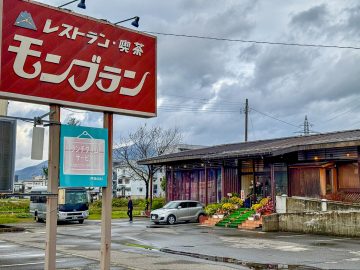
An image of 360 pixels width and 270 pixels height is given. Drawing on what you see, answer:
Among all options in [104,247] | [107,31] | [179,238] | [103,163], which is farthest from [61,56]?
[179,238]

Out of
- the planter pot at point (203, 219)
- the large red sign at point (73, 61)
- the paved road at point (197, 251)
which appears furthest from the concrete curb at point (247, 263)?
the planter pot at point (203, 219)

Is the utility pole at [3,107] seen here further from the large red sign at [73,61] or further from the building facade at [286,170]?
the building facade at [286,170]

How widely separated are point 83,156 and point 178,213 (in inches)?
892

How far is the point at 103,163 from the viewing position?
9141 millimetres

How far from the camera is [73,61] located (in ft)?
28.5

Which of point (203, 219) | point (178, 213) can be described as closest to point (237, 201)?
point (203, 219)

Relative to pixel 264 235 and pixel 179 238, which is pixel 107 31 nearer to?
pixel 179 238

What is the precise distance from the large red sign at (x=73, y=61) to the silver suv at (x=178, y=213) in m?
21.3

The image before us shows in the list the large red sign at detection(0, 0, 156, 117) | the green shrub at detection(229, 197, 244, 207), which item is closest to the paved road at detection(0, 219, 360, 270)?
the large red sign at detection(0, 0, 156, 117)

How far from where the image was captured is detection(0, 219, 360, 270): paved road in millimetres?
13266

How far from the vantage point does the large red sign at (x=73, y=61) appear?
7938mm

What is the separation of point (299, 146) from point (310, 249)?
12087 mm

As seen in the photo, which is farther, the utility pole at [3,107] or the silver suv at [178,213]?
the silver suv at [178,213]

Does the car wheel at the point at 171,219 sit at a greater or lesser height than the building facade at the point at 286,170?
lesser
